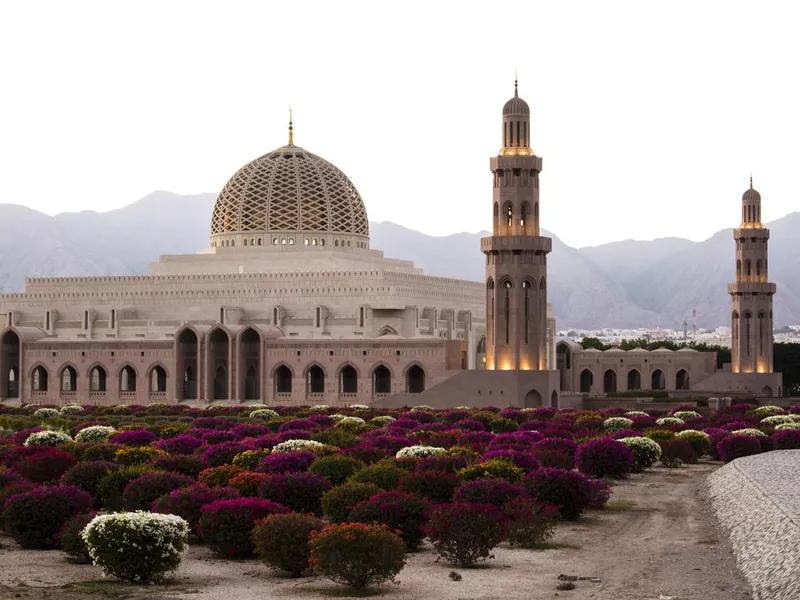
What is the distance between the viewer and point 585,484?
1856 cm

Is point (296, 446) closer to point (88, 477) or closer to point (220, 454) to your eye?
point (220, 454)

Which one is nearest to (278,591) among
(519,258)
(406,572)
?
(406,572)

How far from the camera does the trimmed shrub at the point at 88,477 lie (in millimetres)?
18625

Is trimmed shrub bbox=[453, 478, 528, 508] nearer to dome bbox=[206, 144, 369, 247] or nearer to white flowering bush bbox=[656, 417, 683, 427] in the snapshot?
white flowering bush bbox=[656, 417, 683, 427]

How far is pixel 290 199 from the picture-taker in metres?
59.7

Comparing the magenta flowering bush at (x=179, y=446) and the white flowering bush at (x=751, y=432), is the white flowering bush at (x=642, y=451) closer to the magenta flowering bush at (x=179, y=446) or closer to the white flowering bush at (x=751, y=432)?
the white flowering bush at (x=751, y=432)

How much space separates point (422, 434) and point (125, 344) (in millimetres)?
29441

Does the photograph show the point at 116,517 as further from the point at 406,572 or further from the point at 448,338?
the point at 448,338

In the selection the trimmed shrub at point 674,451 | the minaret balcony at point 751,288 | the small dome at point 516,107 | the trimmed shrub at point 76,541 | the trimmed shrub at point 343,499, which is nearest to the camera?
the trimmed shrub at point 76,541

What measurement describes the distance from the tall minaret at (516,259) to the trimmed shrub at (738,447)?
2002cm

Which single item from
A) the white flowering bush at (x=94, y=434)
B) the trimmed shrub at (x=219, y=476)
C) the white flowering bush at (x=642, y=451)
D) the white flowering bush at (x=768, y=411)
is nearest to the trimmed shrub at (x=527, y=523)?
the trimmed shrub at (x=219, y=476)

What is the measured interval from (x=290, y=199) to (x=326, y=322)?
844 centimetres

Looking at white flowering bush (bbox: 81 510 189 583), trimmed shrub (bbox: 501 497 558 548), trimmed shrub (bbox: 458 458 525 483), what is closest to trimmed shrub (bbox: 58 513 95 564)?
white flowering bush (bbox: 81 510 189 583)

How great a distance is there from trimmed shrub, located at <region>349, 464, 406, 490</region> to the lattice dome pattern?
41085mm
